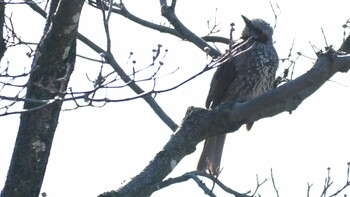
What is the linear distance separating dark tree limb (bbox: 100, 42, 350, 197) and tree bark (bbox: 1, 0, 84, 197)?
398 mm

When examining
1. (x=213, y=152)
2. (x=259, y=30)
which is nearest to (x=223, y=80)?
(x=259, y=30)

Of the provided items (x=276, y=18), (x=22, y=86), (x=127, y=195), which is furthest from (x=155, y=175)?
(x=276, y=18)

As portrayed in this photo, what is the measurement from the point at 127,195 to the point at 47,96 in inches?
26.3

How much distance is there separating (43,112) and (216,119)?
3.44 feet

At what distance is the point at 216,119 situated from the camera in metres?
5.04

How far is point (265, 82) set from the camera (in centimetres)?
759

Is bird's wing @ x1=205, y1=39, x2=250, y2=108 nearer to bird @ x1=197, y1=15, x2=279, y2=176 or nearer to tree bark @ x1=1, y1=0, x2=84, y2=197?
bird @ x1=197, y1=15, x2=279, y2=176

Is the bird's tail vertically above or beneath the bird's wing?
beneath

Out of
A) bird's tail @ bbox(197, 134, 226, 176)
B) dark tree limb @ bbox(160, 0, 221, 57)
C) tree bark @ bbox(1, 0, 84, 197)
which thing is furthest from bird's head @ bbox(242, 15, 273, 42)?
tree bark @ bbox(1, 0, 84, 197)

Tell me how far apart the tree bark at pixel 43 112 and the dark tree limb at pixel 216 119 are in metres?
0.40

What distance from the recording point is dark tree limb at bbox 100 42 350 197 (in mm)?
4637

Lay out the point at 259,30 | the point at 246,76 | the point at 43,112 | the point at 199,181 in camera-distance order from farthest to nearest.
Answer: the point at 259,30 < the point at 246,76 < the point at 199,181 < the point at 43,112

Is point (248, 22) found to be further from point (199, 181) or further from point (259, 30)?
point (199, 181)

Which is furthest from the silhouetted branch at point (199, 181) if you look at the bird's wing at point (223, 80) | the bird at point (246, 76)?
the bird's wing at point (223, 80)
